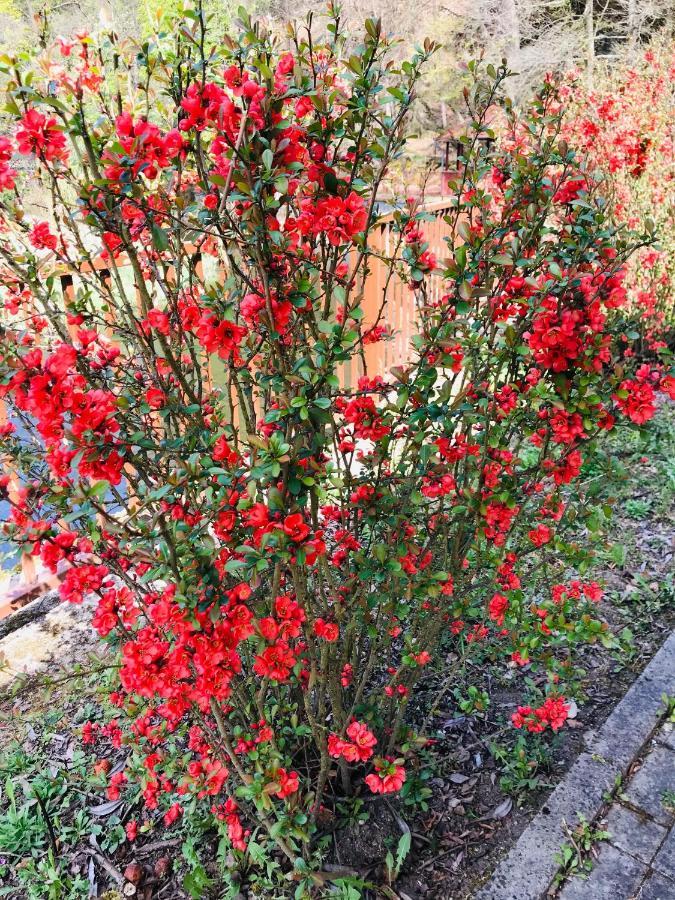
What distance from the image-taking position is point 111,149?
47.3 inches

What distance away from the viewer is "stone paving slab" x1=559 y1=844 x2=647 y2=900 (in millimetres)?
1726

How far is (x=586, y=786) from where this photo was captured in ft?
6.60

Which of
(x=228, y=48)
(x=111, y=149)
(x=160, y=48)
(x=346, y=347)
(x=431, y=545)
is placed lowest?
(x=431, y=545)

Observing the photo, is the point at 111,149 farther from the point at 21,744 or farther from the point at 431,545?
the point at 21,744

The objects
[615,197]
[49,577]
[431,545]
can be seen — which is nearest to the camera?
[431,545]

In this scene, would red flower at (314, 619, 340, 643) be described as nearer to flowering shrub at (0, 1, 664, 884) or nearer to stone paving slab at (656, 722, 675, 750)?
flowering shrub at (0, 1, 664, 884)

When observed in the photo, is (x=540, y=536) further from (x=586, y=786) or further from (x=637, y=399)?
(x=586, y=786)

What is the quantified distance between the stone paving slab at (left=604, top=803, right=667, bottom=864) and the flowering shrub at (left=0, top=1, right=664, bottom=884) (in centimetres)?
31

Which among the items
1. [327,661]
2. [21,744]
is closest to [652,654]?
[327,661]

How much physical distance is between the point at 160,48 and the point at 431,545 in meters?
1.48

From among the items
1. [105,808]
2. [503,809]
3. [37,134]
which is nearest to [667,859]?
[503,809]

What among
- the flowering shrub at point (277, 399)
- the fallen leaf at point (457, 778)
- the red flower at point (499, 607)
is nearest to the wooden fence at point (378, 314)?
the flowering shrub at point (277, 399)

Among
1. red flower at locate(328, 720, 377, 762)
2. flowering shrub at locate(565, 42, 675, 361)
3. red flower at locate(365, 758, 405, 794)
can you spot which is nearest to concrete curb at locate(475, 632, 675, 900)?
red flower at locate(365, 758, 405, 794)

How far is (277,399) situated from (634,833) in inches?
66.0
